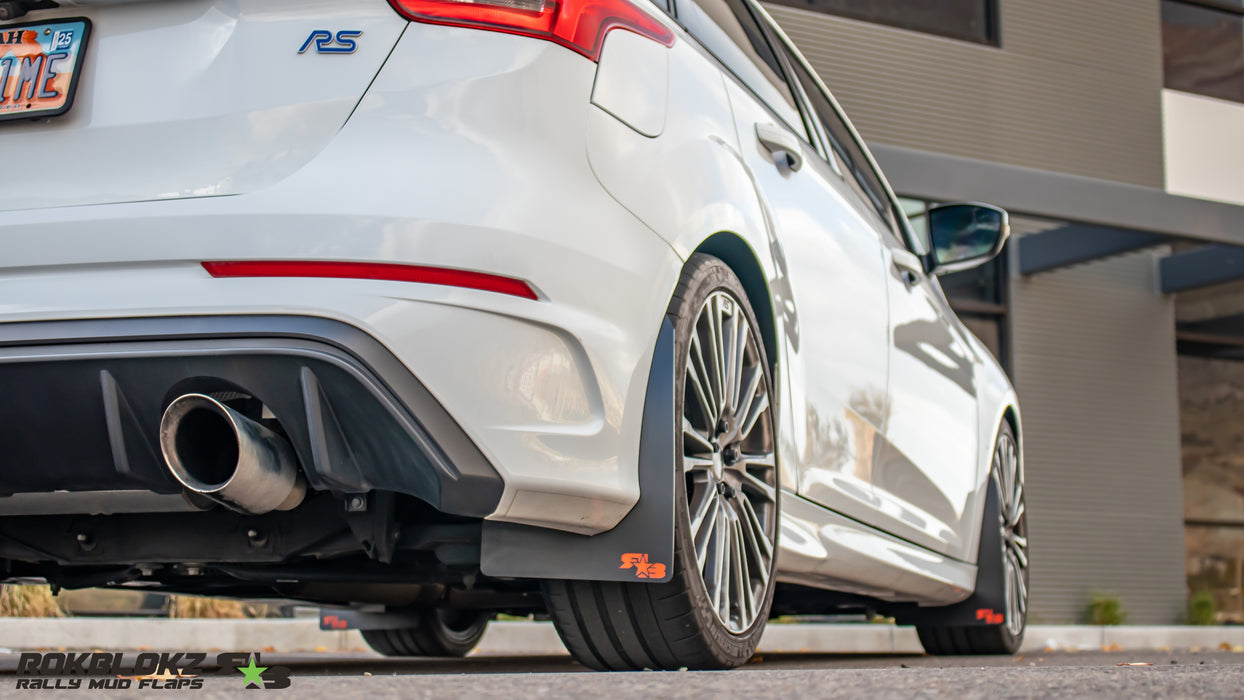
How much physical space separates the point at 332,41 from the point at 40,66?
0.55 meters

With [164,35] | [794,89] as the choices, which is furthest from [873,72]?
[164,35]

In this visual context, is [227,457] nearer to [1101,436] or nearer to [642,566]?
[642,566]

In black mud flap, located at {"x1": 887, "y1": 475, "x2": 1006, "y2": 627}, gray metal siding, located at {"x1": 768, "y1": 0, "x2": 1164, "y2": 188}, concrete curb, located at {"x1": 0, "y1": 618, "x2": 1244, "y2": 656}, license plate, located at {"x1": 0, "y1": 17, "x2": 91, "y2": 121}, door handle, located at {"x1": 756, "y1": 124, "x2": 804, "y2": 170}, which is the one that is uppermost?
gray metal siding, located at {"x1": 768, "y1": 0, "x2": 1164, "y2": 188}

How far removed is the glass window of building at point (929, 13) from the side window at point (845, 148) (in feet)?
25.7

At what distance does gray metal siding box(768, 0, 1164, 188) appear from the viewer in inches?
490

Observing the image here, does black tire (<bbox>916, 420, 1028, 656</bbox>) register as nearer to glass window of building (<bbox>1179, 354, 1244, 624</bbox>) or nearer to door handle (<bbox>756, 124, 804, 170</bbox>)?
door handle (<bbox>756, 124, 804, 170</bbox>)

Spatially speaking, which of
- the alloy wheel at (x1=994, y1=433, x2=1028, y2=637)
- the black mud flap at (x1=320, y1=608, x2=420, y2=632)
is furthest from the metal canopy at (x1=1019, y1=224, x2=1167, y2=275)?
the black mud flap at (x1=320, y1=608, x2=420, y2=632)

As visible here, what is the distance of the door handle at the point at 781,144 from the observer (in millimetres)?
3299

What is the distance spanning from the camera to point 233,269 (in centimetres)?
231

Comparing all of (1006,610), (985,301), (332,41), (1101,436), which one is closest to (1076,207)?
(985,301)

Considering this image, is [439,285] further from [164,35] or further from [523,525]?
[164,35]

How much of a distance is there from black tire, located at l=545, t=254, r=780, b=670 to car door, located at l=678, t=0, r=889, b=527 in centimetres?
15

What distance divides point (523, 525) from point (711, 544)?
510 mm

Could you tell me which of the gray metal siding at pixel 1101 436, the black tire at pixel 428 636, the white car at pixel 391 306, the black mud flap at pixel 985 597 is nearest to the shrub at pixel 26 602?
the black tire at pixel 428 636
